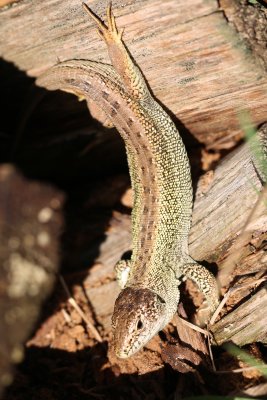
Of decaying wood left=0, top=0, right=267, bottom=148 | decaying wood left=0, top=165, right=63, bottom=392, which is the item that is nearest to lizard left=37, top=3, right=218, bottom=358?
decaying wood left=0, top=0, right=267, bottom=148

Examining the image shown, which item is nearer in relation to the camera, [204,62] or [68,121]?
[204,62]

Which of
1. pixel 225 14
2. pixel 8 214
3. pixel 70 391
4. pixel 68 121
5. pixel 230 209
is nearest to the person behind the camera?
pixel 225 14

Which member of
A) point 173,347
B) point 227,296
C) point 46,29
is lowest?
point 173,347

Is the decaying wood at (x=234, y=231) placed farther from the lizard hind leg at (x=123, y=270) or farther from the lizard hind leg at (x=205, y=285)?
the lizard hind leg at (x=123, y=270)

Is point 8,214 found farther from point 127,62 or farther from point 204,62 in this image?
point 204,62

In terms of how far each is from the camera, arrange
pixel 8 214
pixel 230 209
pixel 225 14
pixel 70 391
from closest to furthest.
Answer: pixel 225 14, pixel 230 209, pixel 70 391, pixel 8 214

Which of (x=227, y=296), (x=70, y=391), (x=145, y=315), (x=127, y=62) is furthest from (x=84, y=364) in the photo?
(x=127, y=62)
